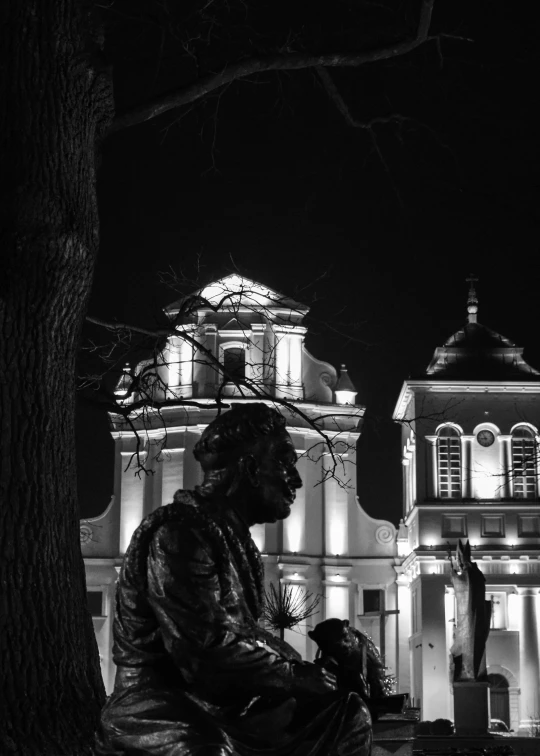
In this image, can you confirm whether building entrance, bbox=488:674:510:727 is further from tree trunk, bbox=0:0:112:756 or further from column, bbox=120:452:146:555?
tree trunk, bbox=0:0:112:756

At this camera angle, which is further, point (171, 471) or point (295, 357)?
point (295, 357)

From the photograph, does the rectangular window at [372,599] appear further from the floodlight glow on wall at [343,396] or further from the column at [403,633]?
the floodlight glow on wall at [343,396]

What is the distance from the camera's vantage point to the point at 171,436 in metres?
42.5

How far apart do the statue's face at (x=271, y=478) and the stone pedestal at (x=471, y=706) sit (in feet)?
64.6

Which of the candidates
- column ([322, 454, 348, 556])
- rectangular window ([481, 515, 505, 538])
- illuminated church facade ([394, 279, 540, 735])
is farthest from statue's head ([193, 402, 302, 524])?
column ([322, 454, 348, 556])

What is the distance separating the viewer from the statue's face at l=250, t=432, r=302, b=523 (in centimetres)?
452

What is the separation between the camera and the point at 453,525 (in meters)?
41.0

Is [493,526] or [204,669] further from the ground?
[493,526]

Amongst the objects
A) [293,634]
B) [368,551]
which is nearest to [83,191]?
[293,634]

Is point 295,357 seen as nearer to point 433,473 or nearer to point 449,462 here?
point 433,473

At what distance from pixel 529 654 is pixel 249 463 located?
1437 inches

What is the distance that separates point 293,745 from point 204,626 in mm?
484

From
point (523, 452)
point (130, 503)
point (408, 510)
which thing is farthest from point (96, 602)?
point (523, 452)

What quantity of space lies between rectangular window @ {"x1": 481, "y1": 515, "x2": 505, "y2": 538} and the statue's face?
3725cm
